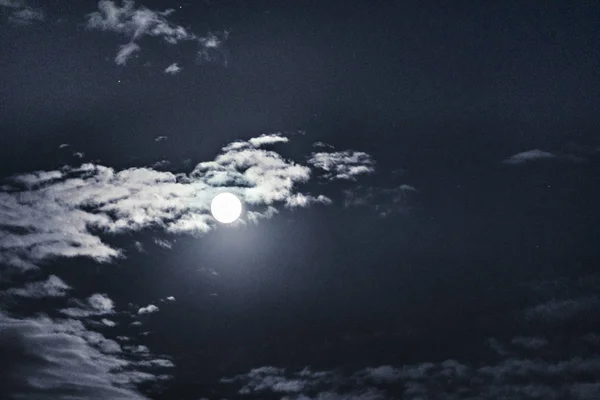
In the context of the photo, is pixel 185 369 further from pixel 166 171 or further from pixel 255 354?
pixel 166 171

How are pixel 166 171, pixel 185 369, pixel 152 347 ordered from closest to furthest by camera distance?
pixel 166 171 < pixel 152 347 < pixel 185 369

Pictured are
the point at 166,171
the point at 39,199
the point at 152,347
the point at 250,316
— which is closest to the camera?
the point at 166,171

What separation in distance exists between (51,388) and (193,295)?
11.6 m

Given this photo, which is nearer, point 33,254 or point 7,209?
point 7,209

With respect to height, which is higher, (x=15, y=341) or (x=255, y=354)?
(x=15, y=341)

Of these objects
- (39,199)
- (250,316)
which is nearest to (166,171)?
(39,199)

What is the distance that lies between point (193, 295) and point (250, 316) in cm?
267

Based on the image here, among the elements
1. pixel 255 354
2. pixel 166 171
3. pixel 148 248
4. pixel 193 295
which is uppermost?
pixel 166 171

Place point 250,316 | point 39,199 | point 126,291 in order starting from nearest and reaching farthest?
point 39,199, point 126,291, point 250,316

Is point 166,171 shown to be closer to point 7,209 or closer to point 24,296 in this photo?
point 7,209

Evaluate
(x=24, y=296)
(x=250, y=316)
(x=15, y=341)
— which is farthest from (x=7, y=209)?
(x=250, y=316)

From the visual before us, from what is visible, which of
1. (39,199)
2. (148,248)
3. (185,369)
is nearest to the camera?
(39,199)

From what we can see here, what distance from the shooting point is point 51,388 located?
21641mm

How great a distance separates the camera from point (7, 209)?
1364 cm
